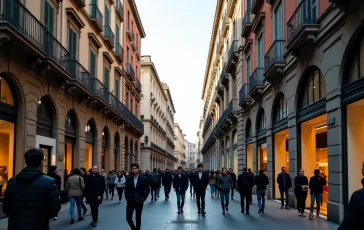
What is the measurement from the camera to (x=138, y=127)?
45531 millimetres

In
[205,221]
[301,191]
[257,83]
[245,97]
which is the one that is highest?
[257,83]

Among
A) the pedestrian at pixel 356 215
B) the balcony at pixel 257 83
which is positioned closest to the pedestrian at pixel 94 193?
the pedestrian at pixel 356 215

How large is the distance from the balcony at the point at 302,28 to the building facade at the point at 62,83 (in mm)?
8726

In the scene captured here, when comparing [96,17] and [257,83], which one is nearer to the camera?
[257,83]

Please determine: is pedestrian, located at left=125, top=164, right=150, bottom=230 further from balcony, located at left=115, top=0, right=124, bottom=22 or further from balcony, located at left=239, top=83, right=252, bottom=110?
balcony, located at left=115, top=0, right=124, bottom=22

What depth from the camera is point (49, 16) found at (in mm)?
18688

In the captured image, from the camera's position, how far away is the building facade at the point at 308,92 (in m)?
12.6

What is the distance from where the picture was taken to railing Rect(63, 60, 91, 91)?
2067 centimetres

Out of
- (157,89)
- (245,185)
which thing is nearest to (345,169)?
(245,185)

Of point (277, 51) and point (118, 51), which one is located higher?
point (118, 51)

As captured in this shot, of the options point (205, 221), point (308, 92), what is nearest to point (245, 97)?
point (308, 92)

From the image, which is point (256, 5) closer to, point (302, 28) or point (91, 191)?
point (302, 28)

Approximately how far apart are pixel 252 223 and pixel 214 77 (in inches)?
1777

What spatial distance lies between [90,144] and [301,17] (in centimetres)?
1576
